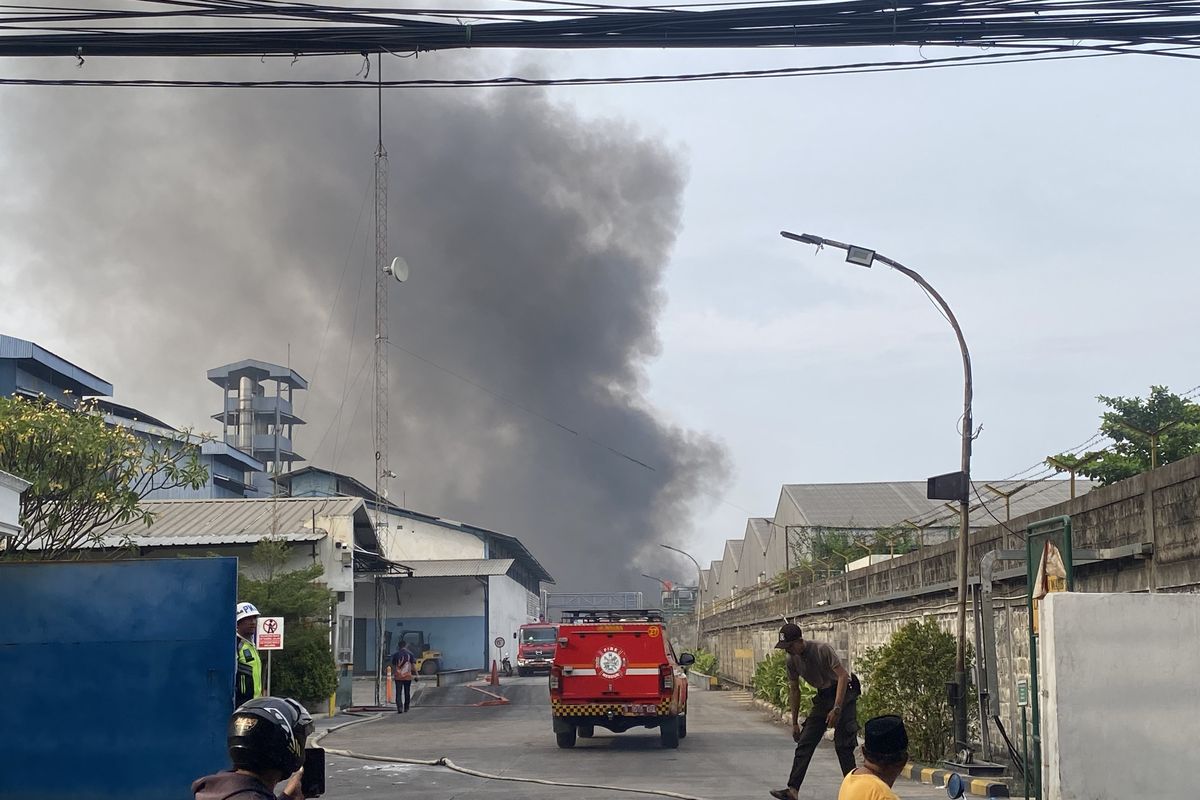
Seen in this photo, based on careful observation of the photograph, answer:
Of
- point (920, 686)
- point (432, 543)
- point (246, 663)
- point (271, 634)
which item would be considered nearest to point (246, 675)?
point (246, 663)

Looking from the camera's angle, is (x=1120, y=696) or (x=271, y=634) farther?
(x=271, y=634)

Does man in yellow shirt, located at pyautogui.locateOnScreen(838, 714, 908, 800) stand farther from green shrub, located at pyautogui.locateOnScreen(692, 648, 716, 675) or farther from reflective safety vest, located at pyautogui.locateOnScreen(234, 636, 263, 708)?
green shrub, located at pyautogui.locateOnScreen(692, 648, 716, 675)

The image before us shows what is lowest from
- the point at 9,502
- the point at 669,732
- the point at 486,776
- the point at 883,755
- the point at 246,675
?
the point at 669,732

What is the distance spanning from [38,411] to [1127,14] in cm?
1850

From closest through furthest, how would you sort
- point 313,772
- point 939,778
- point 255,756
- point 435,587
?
point 255,756
point 313,772
point 939,778
point 435,587

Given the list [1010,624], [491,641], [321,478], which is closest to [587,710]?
[1010,624]

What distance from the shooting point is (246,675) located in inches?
496

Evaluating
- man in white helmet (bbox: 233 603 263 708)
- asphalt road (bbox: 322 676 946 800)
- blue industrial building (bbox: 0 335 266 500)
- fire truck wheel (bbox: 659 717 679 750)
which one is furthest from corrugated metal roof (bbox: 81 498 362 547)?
man in white helmet (bbox: 233 603 263 708)

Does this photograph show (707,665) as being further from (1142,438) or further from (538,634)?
(1142,438)

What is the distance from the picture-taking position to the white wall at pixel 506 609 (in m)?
68.3

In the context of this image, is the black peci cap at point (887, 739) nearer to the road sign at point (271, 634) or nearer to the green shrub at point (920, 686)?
the green shrub at point (920, 686)

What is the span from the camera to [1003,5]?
36.1ft

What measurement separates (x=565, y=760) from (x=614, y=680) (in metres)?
2.05

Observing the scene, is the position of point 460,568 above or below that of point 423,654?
above
